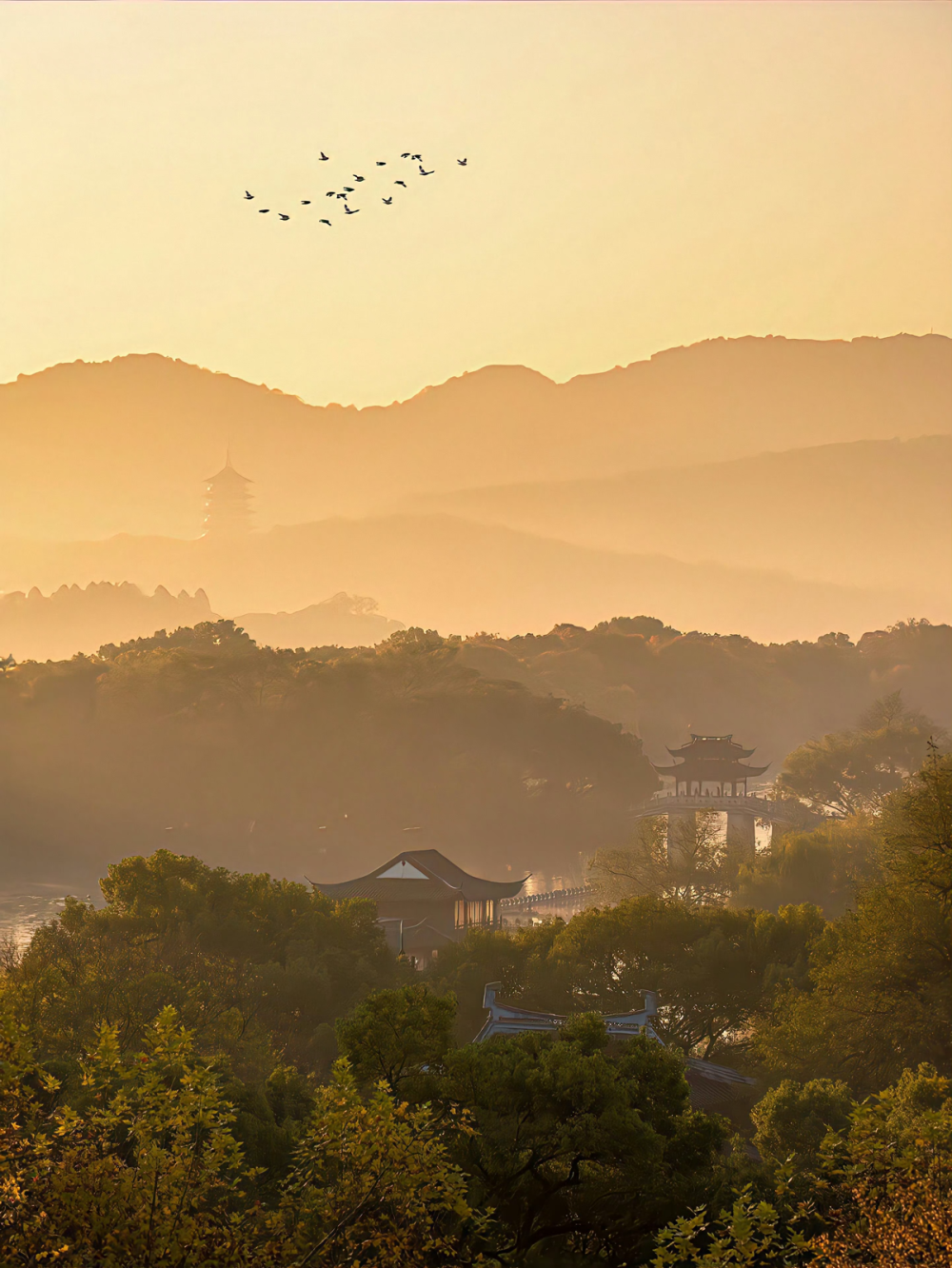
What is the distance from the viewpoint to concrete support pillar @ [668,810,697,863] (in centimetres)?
5459

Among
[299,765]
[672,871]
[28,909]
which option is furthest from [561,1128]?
[299,765]

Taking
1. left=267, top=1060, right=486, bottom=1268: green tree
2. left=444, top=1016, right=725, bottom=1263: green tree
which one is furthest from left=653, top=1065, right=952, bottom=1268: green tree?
left=267, top=1060, right=486, bottom=1268: green tree

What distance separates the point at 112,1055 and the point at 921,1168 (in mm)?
7830

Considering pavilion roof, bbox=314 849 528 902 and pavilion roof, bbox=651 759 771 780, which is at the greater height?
pavilion roof, bbox=651 759 771 780

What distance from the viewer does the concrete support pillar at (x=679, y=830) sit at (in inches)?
2149

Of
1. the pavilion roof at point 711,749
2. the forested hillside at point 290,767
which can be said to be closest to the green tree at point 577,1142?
the forested hillside at point 290,767

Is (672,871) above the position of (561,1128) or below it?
below

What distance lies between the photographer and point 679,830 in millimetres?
61438

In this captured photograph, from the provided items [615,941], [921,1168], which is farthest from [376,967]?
[921,1168]

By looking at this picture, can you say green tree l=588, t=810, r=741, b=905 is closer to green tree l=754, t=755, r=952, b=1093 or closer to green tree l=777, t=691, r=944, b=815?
green tree l=777, t=691, r=944, b=815

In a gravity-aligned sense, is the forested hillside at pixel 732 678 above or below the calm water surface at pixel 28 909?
above

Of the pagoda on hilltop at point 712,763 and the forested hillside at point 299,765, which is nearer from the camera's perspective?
the pagoda on hilltop at point 712,763

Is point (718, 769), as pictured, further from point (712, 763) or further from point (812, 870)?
point (812, 870)

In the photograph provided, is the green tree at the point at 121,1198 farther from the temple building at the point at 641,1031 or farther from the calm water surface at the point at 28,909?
the calm water surface at the point at 28,909
